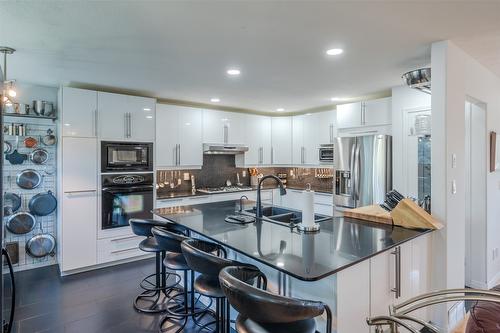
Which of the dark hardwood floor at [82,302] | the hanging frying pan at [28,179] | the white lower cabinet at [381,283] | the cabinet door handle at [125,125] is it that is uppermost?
the cabinet door handle at [125,125]

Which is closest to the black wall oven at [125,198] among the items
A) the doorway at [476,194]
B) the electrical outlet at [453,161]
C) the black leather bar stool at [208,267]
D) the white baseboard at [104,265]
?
the white baseboard at [104,265]

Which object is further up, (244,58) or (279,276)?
(244,58)

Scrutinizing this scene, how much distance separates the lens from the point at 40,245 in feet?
12.4

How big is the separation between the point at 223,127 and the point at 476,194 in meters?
3.77

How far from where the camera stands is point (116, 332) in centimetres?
242

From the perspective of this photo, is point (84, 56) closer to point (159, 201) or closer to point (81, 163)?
point (81, 163)

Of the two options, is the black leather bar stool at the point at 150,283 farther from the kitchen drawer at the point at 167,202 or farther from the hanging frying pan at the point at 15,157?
the hanging frying pan at the point at 15,157

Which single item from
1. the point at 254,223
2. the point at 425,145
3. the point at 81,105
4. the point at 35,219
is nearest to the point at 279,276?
the point at 254,223

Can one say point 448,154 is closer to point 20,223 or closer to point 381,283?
point 381,283

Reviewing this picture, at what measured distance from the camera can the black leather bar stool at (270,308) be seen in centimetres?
124

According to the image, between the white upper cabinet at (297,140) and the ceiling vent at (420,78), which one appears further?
the white upper cabinet at (297,140)

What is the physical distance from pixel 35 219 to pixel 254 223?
3.16 meters

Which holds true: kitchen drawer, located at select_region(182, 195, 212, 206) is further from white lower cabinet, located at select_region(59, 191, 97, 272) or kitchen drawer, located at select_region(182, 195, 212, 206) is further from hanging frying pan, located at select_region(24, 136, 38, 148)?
hanging frying pan, located at select_region(24, 136, 38, 148)

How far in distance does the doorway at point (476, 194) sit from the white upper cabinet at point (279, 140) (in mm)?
3100
